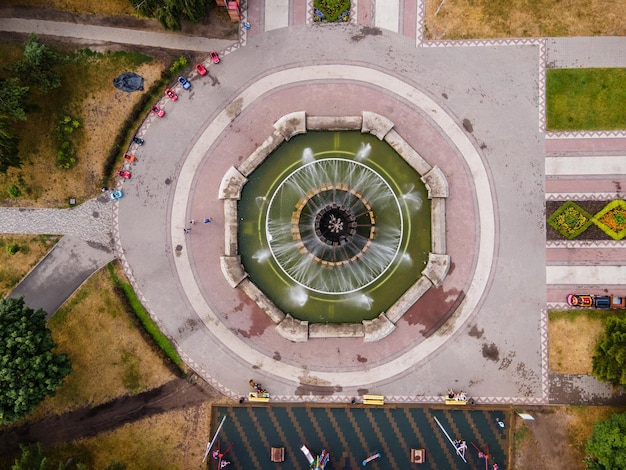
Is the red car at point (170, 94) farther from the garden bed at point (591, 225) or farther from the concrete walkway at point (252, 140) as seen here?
the garden bed at point (591, 225)

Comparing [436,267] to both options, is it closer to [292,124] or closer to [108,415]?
[292,124]

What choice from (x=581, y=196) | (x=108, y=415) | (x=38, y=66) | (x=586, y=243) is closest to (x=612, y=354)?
(x=586, y=243)

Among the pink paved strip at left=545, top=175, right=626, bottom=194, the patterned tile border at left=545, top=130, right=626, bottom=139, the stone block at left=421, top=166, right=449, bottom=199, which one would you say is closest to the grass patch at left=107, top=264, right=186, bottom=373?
the stone block at left=421, top=166, right=449, bottom=199

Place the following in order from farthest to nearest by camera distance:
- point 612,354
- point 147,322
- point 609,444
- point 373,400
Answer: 1. point 147,322
2. point 373,400
3. point 612,354
4. point 609,444

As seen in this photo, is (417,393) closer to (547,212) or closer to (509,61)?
(547,212)

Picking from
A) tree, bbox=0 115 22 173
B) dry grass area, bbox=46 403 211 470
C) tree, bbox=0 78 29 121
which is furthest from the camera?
dry grass area, bbox=46 403 211 470

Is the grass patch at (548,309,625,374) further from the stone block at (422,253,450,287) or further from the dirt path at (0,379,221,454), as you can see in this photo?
the dirt path at (0,379,221,454)
